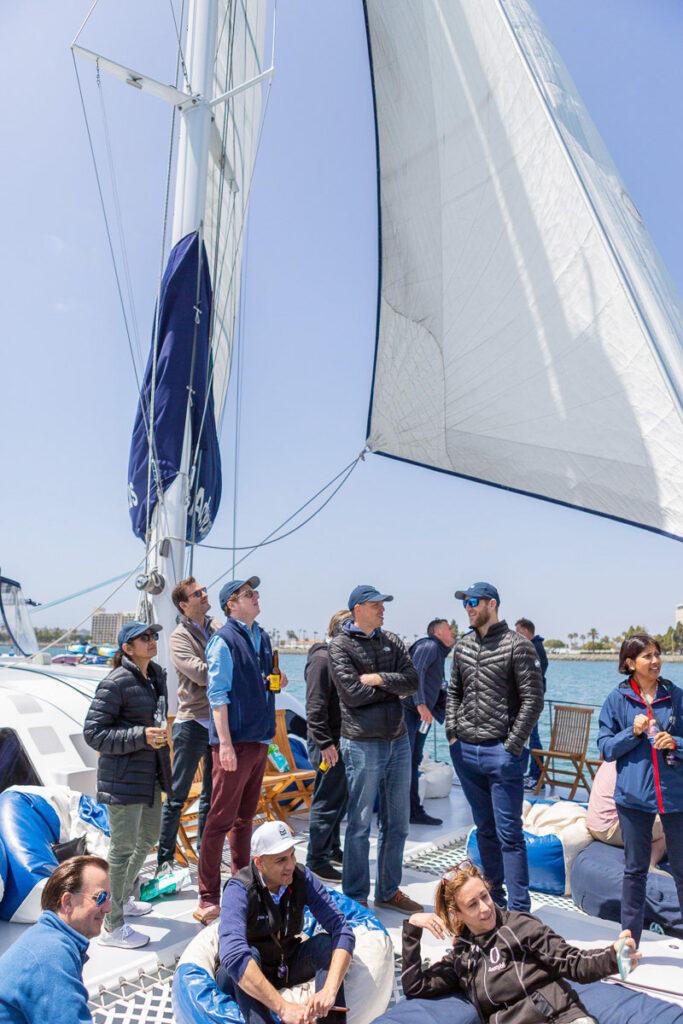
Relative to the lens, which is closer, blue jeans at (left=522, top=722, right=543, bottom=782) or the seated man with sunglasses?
the seated man with sunglasses

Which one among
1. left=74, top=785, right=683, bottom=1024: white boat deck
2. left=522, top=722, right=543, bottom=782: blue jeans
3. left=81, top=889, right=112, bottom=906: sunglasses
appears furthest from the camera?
left=522, top=722, right=543, bottom=782: blue jeans

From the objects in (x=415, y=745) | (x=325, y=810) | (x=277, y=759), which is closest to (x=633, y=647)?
(x=325, y=810)

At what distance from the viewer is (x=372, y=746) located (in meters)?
3.75

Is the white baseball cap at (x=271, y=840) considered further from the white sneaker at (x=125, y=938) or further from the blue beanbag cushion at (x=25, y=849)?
the blue beanbag cushion at (x=25, y=849)

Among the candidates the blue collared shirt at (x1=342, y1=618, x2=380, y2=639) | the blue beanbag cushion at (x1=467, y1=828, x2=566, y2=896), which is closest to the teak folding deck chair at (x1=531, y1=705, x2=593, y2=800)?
the blue beanbag cushion at (x1=467, y1=828, x2=566, y2=896)

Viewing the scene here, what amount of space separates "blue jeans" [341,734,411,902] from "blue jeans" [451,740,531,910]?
1.23 ft

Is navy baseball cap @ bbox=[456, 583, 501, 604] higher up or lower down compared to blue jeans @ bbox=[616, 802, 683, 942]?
higher up

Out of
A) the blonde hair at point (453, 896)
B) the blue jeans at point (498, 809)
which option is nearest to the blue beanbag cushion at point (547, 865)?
the blue jeans at point (498, 809)

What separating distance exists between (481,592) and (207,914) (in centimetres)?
204

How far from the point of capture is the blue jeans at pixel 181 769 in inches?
168

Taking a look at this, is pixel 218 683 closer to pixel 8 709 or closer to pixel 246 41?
pixel 8 709

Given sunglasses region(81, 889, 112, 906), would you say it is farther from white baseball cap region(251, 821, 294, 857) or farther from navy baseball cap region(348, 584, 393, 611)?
navy baseball cap region(348, 584, 393, 611)

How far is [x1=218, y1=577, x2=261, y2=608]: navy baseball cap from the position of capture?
12.8ft

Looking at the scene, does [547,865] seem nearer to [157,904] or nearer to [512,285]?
[157,904]
